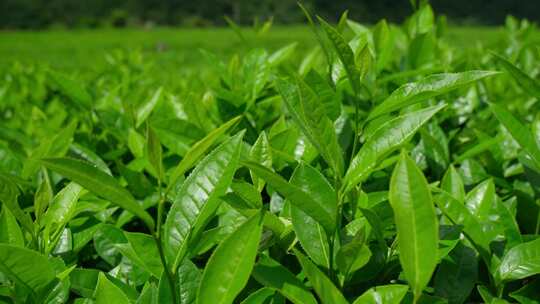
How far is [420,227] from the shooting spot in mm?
640

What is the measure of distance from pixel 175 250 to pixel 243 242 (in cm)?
16

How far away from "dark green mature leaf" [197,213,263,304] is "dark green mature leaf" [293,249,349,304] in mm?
76

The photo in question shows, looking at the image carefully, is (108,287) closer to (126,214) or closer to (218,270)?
(218,270)

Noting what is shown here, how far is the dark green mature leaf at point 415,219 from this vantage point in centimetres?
64

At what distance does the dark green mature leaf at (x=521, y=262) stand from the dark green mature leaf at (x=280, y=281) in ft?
1.13

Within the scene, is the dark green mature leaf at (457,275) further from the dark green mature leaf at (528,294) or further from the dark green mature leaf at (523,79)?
the dark green mature leaf at (523,79)

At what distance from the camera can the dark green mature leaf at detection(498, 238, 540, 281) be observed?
900mm

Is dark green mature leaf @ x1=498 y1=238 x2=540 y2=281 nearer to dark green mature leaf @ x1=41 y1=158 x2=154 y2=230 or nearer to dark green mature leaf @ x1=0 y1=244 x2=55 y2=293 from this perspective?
dark green mature leaf @ x1=41 y1=158 x2=154 y2=230

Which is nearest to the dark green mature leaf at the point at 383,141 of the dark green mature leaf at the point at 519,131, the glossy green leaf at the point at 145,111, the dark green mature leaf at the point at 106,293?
the dark green mature leaf at the point at 519,131

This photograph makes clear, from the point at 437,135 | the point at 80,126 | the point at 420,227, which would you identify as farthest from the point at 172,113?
the point at 420,227

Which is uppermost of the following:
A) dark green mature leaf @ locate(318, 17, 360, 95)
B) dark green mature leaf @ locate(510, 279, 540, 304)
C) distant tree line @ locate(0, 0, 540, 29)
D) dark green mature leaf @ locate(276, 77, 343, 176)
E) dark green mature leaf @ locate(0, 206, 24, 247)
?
dark green mature leaf @ locate(318, 17, 360, 95)

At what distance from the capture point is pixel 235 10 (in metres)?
50.8

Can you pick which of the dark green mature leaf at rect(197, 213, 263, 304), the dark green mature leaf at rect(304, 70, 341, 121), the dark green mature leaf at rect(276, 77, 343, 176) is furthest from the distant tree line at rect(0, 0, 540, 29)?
the dark green mature leaf at rect(197, 213, 263, 304)

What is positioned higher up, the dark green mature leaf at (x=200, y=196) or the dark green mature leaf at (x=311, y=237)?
the dark green mature leaf at (x=200, y=196)
